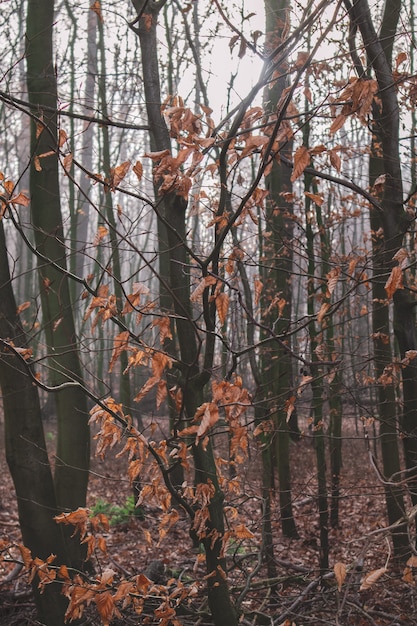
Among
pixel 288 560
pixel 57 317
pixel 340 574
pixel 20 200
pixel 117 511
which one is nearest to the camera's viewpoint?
pixel 340 574

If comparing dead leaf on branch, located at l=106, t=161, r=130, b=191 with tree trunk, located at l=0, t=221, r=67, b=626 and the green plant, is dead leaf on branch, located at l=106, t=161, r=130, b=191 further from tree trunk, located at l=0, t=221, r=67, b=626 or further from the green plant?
the green plant

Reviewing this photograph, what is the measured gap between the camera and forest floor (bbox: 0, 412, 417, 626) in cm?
383

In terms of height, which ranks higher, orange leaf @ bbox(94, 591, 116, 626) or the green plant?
orange leaf @ bbox(94, 591, 116, 626)

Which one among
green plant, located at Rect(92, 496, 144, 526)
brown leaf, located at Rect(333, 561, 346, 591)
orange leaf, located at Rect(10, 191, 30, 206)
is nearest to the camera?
brown leaf, located at Rect(333, 561, 346, 591)

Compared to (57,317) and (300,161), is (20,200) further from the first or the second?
(57,317)

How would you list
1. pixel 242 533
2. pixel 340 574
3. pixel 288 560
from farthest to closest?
pixel 288 560, pixel 242 533, pixel 340 574

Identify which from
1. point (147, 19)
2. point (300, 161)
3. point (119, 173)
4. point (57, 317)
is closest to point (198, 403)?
point (119, 173)

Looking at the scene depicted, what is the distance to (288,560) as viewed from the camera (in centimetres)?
689

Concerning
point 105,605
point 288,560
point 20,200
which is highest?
point 20,200

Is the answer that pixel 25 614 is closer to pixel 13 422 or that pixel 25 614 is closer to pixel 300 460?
pixel 13 422

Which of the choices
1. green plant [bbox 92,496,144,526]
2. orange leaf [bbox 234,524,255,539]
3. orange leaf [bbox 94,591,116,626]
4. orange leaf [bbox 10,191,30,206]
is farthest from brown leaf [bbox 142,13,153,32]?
green plant [bbox 92,496,144,526]

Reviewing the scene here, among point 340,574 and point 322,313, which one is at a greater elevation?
point 322,313

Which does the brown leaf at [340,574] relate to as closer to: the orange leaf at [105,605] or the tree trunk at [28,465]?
the orange leaf at [105,605]

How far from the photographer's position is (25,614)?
16.1 ft
